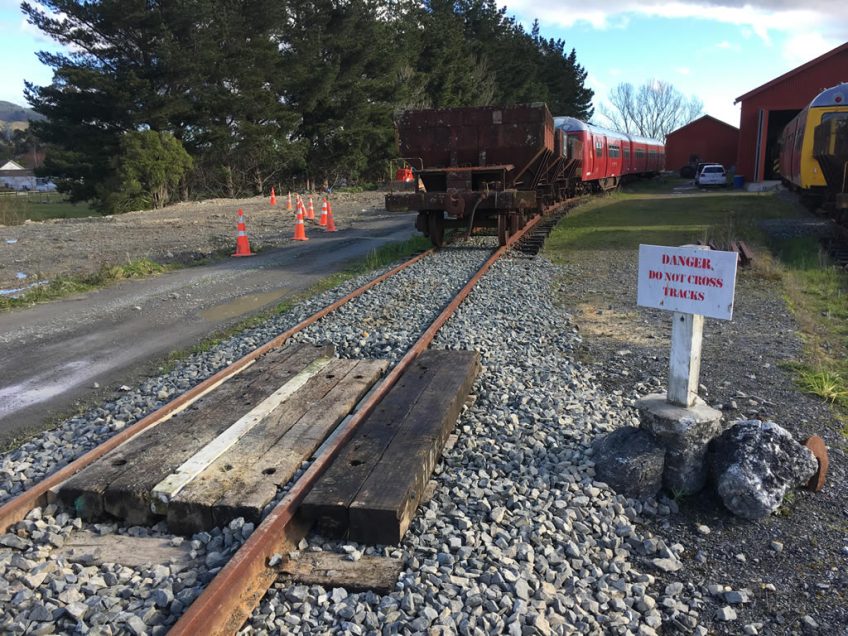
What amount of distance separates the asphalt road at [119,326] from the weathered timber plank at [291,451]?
2320 mm

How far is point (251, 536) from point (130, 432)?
182 cm

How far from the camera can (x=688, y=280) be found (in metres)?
3.85

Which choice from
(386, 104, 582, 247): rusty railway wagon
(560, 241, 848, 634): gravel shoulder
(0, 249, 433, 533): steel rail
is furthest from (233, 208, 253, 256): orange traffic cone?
(560, 241, 848, 634): gravel shoulder

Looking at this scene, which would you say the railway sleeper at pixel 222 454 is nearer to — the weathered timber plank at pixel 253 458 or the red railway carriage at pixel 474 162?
the weathered timber plank at pixel 253 458

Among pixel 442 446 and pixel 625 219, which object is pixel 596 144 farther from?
pixel 442 446

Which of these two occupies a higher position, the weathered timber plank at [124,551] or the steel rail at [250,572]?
the steel rail at [250,572]

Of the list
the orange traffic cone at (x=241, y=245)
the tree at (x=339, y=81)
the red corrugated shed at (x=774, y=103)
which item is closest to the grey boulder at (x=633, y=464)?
the orange traffic cone at (x=241, y=245)

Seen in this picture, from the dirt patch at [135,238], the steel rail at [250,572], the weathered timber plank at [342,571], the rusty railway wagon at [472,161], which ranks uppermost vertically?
the rusty railway wagon at [472,161]

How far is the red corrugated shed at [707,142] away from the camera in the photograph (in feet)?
173

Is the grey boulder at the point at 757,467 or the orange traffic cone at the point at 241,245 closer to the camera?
the grey boulder at the point at 757,467

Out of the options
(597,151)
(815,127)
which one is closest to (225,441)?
(815,127)

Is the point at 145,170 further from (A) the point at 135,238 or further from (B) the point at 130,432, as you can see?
(B) the point at 130,432

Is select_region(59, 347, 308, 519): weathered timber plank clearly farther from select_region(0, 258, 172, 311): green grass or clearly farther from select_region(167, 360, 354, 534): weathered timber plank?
select_region(0, 258, 172, 311): green grass

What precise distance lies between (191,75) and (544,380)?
29810 millimetres
